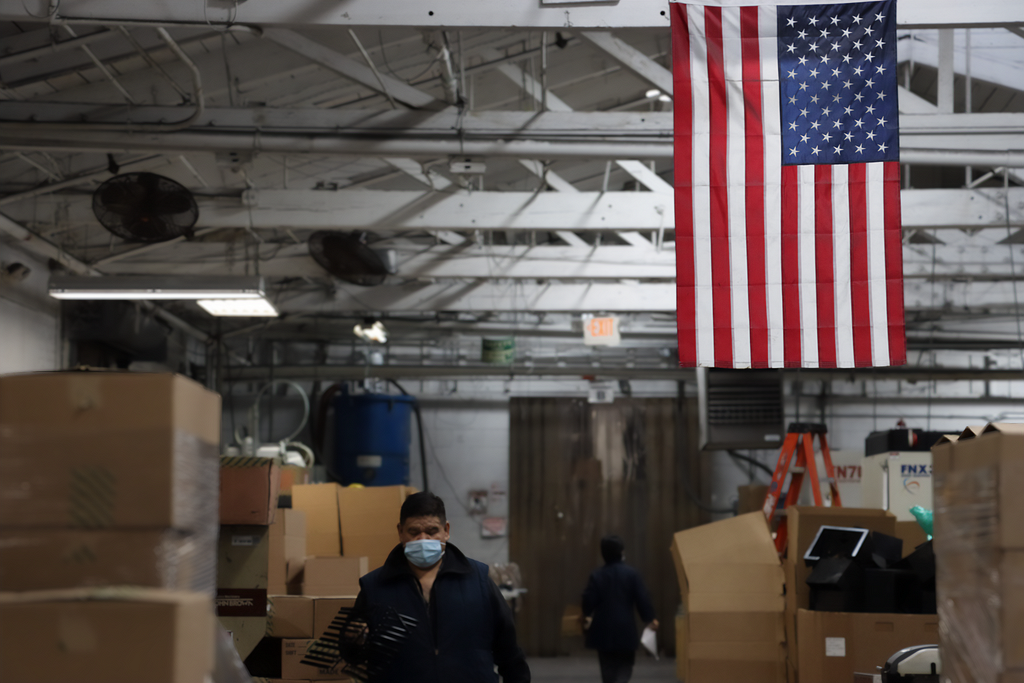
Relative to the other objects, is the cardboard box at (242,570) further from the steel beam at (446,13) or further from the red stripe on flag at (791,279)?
the red stripe on flag at (791,279)

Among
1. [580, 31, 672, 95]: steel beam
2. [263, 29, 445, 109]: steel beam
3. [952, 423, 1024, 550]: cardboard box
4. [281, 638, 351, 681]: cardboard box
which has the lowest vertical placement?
[281, 638, 351, 681]: cardboard box

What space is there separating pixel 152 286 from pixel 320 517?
7.92 feet

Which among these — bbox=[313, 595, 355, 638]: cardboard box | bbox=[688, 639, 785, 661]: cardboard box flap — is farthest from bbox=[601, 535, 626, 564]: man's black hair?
bbox=[313, 595, 355, 638]: cardboard box

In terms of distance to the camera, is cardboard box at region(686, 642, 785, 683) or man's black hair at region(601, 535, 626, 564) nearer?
cardboard box at region(686, 642, 785, 683)

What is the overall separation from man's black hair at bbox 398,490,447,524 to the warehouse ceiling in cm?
193

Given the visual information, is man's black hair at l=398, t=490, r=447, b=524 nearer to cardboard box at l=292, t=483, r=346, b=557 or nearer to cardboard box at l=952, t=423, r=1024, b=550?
cardboard box at l=952, t=423, r=1024, b=550

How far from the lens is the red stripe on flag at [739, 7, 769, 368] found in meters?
4.08

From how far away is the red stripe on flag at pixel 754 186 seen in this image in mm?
4082

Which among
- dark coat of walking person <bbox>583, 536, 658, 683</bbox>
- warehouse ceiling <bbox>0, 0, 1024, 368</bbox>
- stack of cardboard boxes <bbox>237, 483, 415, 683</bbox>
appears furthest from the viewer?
dark coat of walking person <bbox>583, 536, 658, 683</bbox>

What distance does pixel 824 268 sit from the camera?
4078mm

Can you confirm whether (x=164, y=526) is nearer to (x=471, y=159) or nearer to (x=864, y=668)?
(x=471, y=159)

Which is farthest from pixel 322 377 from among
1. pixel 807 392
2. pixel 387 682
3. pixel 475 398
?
pixel 387 682

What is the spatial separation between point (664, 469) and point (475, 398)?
2.56 metres

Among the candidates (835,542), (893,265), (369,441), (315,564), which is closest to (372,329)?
(369,441)
